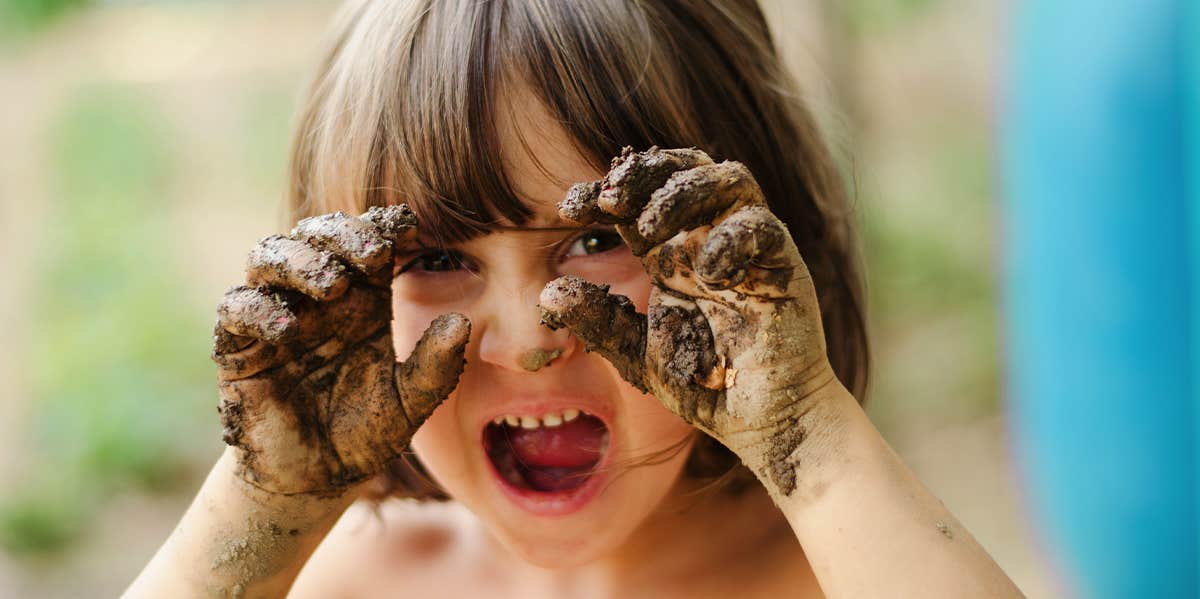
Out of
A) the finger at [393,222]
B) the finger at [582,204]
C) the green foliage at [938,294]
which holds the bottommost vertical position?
the green foliage at [938,294]

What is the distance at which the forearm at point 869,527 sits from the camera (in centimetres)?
92

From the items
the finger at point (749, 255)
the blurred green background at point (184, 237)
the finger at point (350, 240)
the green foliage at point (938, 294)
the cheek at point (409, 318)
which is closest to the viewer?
the finger at point (749, 255)

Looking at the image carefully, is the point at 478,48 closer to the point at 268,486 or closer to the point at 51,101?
the point at 268,486

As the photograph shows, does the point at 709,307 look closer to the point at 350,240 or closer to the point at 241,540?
the point at 350,240

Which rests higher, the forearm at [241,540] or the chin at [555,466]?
the forearm at [241,540]

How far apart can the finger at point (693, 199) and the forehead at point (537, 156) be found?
0.22m

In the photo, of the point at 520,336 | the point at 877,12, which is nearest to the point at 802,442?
the point at 520,336

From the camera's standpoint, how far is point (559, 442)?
47.5 inches

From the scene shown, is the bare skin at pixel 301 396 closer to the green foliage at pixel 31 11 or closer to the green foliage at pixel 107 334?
the green foliage at pixel 107 334

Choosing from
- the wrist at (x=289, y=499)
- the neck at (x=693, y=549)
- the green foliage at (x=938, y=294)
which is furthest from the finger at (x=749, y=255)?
the green foliage at (x=938, y=294)

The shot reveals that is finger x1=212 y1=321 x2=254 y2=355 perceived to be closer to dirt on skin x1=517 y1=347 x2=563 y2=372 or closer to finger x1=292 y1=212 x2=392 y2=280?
finger x1=292 y1=212 x2=392 y2=280

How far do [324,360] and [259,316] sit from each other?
0.12 metres

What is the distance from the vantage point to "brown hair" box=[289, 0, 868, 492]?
1.08 m

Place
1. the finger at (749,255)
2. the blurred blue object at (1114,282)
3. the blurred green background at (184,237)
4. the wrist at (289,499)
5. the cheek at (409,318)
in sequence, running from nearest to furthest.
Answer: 1. the finger at (749,255)
2. the wrist at (289,499)
3. the cheek at (409,318)
4. the blurred blue object at (1114,282)
5. the blurred green background at (184,237)
